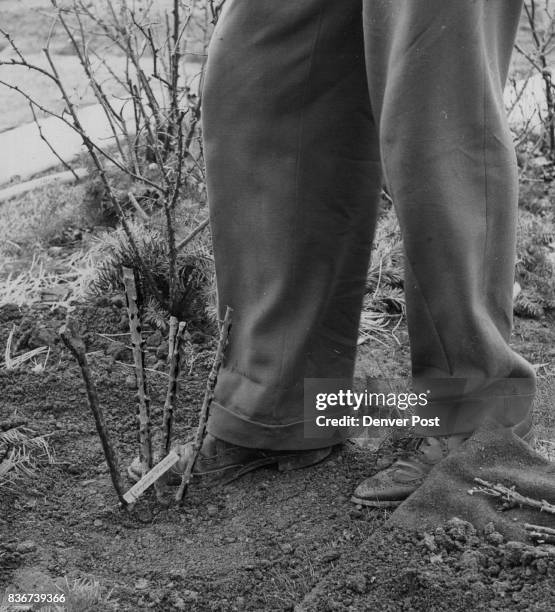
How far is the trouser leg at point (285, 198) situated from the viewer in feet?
7.09

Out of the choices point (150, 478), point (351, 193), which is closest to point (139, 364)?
point (150, 478)

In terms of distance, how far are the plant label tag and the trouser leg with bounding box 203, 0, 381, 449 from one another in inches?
8.0

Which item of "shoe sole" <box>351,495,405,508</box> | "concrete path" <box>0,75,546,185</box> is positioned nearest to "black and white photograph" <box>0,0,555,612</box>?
"shoe sole" <box>351,495,405,508</box>

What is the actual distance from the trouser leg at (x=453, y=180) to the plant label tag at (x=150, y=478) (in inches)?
24.7

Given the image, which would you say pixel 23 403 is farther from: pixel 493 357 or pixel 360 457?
pixel 493 357

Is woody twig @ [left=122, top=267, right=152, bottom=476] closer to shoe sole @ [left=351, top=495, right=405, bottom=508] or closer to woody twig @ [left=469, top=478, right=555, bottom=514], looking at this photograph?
shoe sole @ [left=351, top=495, right=405, bottom=508]

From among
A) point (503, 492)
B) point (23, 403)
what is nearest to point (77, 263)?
point (23, 403)

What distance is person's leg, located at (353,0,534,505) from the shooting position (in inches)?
74.6

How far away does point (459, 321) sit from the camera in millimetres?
2080

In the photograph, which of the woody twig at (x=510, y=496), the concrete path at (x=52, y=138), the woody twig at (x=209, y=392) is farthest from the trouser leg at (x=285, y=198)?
the concrete path at (x=52, y=138)

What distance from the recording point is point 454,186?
6.50 feet

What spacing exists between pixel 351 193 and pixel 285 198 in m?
0.16

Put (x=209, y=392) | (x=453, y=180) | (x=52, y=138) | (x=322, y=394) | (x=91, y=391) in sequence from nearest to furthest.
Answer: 1. (x=453, y=180)
2. (x=91, y=391)
3. (x=209, y=392)
4. (x=322, y=394)
5. (x=52, y=138)

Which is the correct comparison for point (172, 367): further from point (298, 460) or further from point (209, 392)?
point (298, 460)
